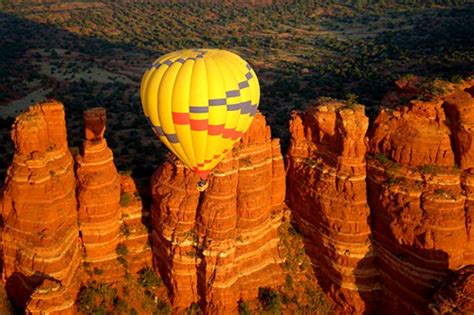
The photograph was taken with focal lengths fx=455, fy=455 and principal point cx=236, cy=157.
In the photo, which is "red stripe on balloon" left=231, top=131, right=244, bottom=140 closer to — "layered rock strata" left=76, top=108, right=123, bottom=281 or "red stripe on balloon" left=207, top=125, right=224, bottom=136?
"red stripe on balloon" left=207, top=125, right=224, bottom=136

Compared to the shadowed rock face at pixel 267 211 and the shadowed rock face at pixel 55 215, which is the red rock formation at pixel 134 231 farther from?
the shadowed rock face at pixel 55 215

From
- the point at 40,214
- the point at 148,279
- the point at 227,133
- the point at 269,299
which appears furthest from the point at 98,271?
the point at 227,133

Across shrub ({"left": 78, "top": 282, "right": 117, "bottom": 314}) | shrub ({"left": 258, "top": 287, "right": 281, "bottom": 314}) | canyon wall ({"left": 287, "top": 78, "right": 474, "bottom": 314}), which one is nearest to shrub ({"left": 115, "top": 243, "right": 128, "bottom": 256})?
shrub ({"left": 78, "top": 282, "right": 117, "bottom": 314})

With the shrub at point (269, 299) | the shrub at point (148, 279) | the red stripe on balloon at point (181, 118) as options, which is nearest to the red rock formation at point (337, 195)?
the shrub at point (269, 299)

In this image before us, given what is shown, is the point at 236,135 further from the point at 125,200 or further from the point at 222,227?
the point at 125,200

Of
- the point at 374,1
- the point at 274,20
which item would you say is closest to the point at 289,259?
the point at 274,20

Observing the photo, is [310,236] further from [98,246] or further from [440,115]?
[98,246]
